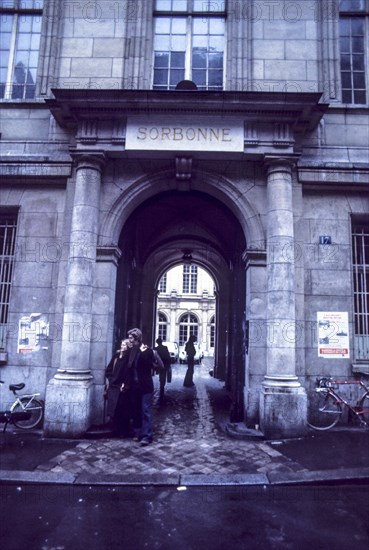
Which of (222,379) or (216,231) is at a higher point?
(216,231)

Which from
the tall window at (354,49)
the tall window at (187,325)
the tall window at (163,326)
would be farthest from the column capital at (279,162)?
the tall window at (163,326)

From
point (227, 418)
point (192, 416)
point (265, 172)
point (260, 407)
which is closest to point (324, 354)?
point (260, 407)

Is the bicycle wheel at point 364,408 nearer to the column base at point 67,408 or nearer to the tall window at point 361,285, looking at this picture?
the tall window at point 361,285

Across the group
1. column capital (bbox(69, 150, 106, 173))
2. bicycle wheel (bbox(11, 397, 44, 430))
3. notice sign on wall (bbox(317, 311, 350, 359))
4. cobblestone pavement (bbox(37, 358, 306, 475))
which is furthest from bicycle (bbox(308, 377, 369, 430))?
column capital (bbox(69, 150, 106, 173))

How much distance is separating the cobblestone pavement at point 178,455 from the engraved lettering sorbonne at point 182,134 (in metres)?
5.43

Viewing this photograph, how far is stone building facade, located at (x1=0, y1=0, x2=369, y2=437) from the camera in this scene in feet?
25.1

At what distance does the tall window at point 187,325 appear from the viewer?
137 feet

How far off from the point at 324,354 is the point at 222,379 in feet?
32.9

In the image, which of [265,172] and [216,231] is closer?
[265,172]

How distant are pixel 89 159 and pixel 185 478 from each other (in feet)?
19.2

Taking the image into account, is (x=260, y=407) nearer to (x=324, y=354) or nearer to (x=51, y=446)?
(x=324, y=354)

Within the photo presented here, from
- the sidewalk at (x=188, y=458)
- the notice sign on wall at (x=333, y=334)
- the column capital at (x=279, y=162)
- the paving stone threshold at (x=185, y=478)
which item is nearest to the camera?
the paving stone threshold at (x=185, y=478)

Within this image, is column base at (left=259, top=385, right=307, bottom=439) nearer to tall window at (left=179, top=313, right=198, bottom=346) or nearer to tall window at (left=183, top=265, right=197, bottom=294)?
tall window at (left=179, top=313, right=198, bottom=346)

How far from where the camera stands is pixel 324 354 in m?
8.05
